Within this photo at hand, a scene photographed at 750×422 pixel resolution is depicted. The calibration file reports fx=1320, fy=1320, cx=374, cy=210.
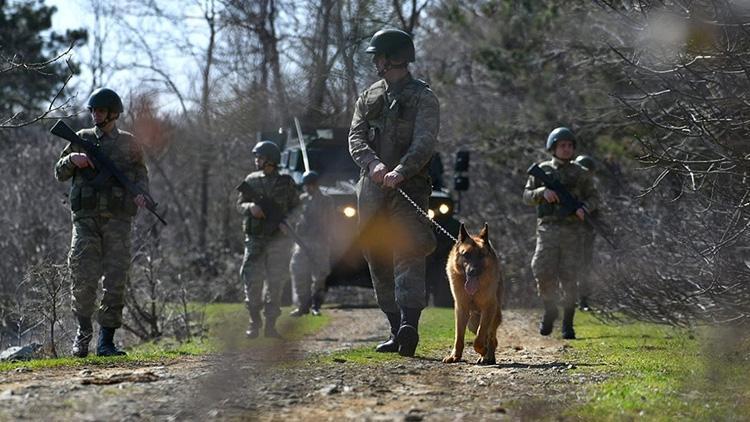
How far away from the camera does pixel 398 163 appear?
1017 cm

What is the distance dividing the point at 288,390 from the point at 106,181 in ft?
12.8

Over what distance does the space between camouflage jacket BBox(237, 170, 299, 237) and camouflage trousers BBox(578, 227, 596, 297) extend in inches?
127

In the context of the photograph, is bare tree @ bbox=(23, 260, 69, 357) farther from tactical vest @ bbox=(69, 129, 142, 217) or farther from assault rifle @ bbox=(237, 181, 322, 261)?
assault rifle @ bbox=(237, 181, 322, 261)

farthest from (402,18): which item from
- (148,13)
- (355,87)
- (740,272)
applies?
(740,272)

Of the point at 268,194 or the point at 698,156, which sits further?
the point at 268,194

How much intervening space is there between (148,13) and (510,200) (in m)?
9.76

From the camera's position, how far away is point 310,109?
2319 cm

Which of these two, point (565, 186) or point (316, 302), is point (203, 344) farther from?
point (316, 302)

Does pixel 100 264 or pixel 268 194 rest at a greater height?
pixel 268 194

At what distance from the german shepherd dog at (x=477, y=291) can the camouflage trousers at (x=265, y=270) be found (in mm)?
5065

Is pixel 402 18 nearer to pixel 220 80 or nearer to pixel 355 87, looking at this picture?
pixel 355 87

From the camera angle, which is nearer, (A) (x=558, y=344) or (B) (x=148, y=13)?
(A) (x=558, y=344)

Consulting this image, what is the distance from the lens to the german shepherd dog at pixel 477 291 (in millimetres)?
9562

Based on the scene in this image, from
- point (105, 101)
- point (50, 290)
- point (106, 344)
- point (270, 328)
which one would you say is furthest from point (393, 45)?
point (270, 328)
